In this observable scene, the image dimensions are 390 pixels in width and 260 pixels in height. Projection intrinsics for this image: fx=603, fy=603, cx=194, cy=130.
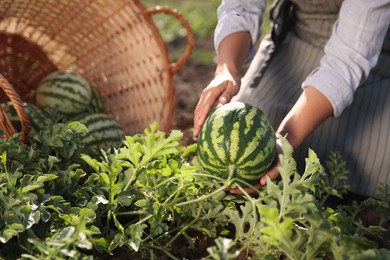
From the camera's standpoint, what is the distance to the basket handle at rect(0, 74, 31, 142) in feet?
7.64

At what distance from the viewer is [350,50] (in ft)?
8.11

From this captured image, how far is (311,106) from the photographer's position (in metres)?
2.40

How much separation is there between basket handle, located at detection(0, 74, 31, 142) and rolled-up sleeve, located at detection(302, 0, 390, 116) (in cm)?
114

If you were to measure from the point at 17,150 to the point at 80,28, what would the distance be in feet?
4.75

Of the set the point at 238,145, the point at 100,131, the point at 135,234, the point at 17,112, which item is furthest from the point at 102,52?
the point at 135,234

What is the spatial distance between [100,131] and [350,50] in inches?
47.4

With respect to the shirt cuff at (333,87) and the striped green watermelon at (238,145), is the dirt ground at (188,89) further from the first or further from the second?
the striped green watermelon at (238,145)

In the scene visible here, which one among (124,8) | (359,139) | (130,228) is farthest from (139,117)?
(130,228)

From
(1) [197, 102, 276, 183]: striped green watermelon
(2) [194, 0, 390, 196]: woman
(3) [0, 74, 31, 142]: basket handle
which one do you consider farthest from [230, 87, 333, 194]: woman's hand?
(3) [0, 74, 31, 142]: basket handle

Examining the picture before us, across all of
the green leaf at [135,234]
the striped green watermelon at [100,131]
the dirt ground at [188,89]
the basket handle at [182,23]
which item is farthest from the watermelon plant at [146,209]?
the dirt ground at [188,89]

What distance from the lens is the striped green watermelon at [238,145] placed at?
6.76ft

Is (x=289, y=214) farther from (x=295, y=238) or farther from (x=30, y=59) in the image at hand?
(x=30, y=59)

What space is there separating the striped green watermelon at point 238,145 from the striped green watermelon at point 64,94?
114cm

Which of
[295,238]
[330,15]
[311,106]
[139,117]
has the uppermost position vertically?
[330,15]
